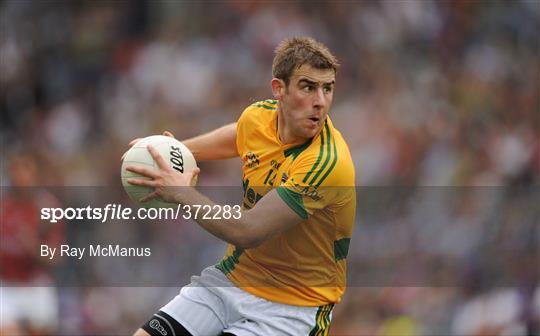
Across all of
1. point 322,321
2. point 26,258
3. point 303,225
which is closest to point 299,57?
point 303,225

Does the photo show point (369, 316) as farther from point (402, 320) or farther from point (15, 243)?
point (15, 243)

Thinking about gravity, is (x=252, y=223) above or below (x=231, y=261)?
above

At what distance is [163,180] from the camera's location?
14.7 ft

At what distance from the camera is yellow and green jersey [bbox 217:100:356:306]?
4.61 meters

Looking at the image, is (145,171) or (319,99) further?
(319,99)

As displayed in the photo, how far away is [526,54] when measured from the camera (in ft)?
30.4

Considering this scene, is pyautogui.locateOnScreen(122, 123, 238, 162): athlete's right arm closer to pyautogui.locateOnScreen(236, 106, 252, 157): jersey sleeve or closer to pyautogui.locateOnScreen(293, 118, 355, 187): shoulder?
pyautogui.locateOnScreen(236, 106, 252, 157): jersey sleeve

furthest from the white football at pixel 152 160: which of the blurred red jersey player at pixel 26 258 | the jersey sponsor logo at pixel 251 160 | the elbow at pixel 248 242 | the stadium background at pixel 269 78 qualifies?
the stadium background at pixel 269 78

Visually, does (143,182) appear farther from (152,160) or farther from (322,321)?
(322,321)

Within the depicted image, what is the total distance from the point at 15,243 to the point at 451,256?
4051mm

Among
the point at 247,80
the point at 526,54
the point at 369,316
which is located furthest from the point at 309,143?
the point at 526,54

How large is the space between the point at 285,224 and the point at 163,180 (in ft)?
2.19

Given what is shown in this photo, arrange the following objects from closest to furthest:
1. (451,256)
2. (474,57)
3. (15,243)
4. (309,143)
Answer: (309,143) → (15,243) → (451,256) → (474,57)

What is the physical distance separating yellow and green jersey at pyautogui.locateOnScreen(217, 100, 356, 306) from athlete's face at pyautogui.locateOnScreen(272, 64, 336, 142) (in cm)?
11
